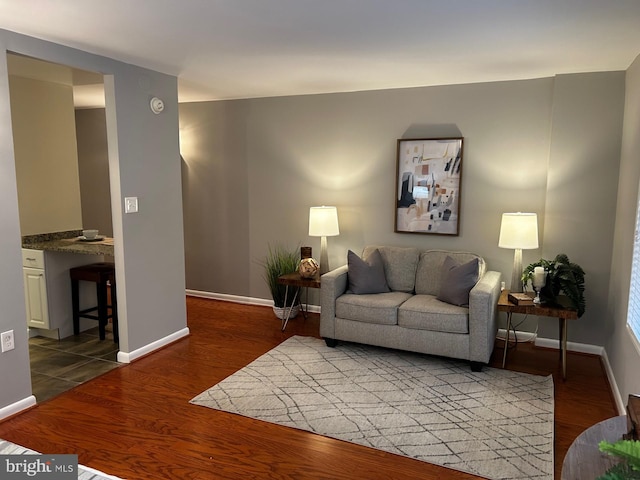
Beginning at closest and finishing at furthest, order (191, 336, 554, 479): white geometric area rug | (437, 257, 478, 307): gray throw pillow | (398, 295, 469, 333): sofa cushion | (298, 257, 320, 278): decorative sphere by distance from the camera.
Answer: (191, 336, 554, 479): white geometric area rug, (398, 295, 469, 333): sofa cushion, (437, 257, 478, 307): gray throw pillow, (298, 257, 320, 278): decorative sphere

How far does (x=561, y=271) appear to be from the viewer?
3.55 metres

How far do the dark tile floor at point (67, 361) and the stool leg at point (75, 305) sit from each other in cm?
10

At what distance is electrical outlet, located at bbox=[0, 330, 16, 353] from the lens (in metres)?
2.85

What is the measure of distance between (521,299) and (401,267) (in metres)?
1.11

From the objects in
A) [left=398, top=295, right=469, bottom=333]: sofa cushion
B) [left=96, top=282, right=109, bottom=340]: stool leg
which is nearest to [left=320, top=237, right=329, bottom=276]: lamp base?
[left=398, top=295, right=469, bottom=333]: sofa cushion

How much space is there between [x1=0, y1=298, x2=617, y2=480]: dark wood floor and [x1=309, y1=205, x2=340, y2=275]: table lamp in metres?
1.16

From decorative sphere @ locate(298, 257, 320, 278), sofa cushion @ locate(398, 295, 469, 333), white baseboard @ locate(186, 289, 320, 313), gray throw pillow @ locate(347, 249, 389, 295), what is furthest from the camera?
white baseboard @ locate(186, 289, 320, 313)

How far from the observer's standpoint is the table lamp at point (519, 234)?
3.70m

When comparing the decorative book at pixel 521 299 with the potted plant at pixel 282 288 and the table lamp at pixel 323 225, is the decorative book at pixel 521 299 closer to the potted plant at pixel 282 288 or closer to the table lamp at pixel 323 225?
the table lamp at pixel 323 225

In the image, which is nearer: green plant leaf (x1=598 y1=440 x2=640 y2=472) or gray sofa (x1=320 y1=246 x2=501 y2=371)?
green plant leaf (x1=598 y1=440 x2=640 y2=472)

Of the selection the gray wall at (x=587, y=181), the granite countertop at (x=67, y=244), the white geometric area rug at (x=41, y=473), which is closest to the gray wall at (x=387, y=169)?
the gray wall at (x=587, y=181)

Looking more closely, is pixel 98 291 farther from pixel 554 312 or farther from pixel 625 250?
pixel 625 250

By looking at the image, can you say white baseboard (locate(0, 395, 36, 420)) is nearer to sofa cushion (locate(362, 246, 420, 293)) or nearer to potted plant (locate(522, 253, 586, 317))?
sofa cushion (locate(362, 246, 420, 293))

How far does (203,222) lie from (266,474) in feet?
12.1
